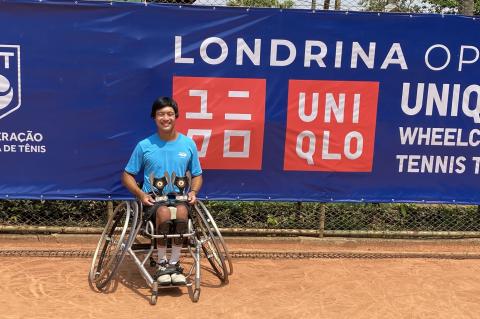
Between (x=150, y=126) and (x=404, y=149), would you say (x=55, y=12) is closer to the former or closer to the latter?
(x=150, y=126)

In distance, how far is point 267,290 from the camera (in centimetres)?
416

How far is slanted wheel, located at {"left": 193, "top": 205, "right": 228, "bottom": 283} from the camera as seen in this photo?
13.0ft

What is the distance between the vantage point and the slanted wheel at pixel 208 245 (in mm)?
3967

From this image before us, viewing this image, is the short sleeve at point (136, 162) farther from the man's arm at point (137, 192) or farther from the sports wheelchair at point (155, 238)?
the sports wheelchair at point (155, 238)

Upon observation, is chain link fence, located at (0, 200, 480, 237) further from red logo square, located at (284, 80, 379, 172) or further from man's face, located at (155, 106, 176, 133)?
man's face, located at (155, 106, 176, 133)

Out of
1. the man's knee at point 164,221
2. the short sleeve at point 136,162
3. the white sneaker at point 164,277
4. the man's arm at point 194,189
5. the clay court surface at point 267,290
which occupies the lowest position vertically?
the clay court surface at point 267,290

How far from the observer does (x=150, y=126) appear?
15.6ft

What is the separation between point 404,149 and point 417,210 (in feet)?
3.73

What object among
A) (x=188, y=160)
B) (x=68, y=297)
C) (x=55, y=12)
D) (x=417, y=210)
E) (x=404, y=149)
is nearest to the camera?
(x=68, y=297)

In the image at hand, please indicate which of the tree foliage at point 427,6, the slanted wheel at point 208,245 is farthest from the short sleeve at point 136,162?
the tree foliage at point 427,6

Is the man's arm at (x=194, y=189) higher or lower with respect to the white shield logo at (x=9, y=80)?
lower

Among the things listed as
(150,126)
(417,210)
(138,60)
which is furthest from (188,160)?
(417,210)

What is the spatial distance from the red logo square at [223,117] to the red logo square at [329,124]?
1.00 feet

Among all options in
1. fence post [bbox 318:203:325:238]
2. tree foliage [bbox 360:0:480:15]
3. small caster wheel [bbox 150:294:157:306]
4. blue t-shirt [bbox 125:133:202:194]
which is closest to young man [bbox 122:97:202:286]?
blue t-shirt [bbox 125:133:202:194]
